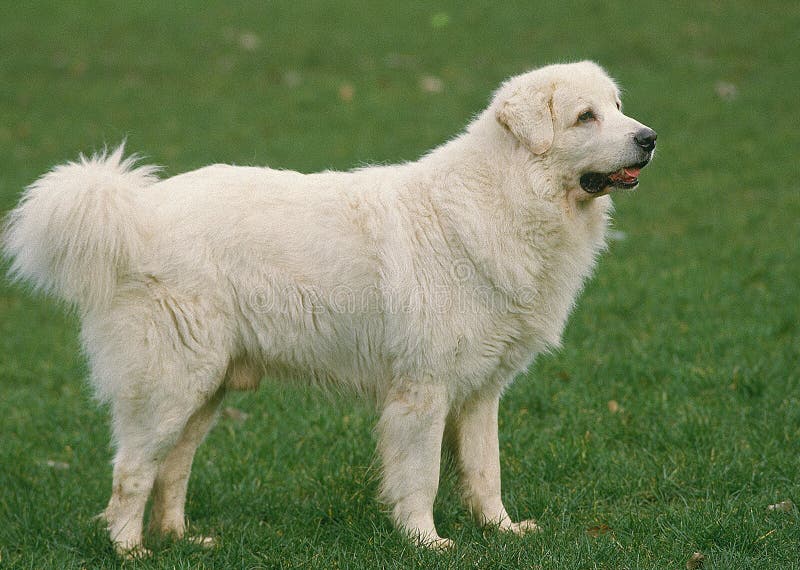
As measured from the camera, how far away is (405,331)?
14.6ft

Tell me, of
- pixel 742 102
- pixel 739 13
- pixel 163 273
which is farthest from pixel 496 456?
pixel 739 13

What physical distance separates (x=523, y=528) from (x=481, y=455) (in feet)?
1.28

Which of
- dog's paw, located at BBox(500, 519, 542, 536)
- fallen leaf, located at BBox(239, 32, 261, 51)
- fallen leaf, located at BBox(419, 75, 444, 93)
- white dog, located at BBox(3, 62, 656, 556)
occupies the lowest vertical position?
A: fallen leaf, located at BBox(239, 32, 261, 51)

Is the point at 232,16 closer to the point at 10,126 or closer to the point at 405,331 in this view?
the point at 10,126

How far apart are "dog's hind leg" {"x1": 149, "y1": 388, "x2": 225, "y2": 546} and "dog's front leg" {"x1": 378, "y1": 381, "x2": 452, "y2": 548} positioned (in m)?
0.88

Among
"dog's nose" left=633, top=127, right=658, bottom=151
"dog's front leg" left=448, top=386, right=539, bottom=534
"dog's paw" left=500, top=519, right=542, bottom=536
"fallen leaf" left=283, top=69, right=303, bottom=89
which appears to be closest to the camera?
"dog's nose" left=633, top=127, right=658, bottom=151

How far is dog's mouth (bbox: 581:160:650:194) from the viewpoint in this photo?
441cm

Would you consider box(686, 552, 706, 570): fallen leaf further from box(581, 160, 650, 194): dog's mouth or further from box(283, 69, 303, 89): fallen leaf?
box(283, 69, 303, 89): fallen leaf

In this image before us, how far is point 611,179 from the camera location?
4434 mm

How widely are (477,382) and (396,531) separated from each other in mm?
768

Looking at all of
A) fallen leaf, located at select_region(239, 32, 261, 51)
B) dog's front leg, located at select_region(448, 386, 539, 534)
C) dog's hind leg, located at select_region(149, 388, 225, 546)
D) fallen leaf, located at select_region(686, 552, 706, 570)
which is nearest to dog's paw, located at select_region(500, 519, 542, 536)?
dog's front leg, located at select_region(448, 386, 539, 534)

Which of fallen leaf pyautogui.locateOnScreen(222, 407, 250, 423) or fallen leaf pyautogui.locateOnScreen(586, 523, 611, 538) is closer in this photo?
fallen leaf pyautogui.locateOnScreen(586, 523, 611, 538)

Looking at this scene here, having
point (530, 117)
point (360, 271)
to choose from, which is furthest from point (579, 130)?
point (360, 271)

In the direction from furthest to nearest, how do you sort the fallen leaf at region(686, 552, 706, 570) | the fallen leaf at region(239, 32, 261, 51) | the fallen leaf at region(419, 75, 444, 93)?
the fallen leaf at region(239, 32, 261, 51) → the fallen leaf at region(419, 75, 444, 93) → the fallen leaf at region(686, 552, 706, 570)
